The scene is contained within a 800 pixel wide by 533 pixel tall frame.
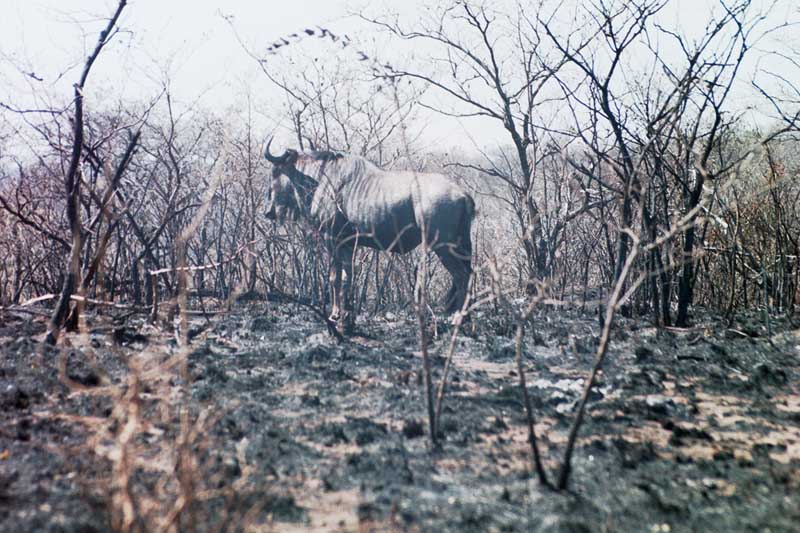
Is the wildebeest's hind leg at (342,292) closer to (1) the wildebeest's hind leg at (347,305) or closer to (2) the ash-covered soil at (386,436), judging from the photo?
(1) the wildebeest's hind leg at (347,305)

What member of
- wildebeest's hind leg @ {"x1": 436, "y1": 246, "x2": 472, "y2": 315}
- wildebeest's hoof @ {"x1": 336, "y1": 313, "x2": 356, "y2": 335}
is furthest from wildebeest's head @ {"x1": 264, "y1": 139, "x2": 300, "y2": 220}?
wildebeest's hoof @ {"x1": 336, "y1": 313, "x2": 356, "y2": 335}

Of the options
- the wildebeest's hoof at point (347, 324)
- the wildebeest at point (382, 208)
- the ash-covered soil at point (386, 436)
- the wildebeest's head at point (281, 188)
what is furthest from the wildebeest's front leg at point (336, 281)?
the wildebeest's head at point (281, 188)

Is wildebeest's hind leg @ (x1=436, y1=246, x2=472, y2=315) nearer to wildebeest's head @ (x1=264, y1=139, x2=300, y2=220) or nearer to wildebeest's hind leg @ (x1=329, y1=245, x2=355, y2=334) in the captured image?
wildebeest's hind leg @ (x1=329, y1=245, x2=355, y2=334)

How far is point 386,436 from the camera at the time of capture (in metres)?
4.25

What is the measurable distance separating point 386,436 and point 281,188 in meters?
6.48

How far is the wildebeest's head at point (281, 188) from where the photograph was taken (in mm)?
9773

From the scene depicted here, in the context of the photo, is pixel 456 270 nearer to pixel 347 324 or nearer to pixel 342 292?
pixel 342 292

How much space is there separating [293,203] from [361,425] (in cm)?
619

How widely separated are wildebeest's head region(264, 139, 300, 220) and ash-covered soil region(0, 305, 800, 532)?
10.9 feet

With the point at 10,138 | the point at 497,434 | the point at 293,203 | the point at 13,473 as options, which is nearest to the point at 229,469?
the point at 13,473

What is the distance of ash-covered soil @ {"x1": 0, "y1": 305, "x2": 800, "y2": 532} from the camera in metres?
2.98

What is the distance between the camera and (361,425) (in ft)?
14.5

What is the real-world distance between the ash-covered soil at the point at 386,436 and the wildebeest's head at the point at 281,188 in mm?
3310

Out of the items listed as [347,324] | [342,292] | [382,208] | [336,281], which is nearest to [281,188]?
[382,208]
